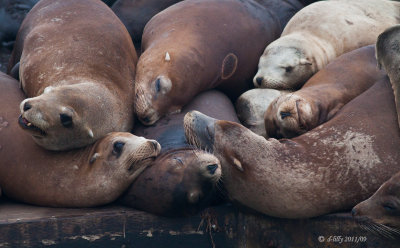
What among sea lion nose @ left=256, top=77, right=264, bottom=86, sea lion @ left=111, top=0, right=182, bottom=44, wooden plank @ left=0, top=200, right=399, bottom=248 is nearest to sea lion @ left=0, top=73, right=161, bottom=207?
wooden plank @ left=0, top=200, right=399, bottom=248

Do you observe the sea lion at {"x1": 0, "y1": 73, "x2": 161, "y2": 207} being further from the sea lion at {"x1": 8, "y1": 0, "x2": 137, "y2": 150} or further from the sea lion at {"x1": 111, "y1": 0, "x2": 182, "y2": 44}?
the sea lion at {"x1": 111, "y1": 0, "x2": 182, "y2": 44}

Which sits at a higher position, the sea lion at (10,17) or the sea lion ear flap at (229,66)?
the sea lion ear flap at (229,66)

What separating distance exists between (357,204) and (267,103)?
1.62m

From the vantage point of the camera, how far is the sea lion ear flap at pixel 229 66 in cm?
540

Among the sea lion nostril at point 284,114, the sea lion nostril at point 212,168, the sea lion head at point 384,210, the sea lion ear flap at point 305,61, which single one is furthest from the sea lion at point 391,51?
the sea lion nostril at point 212,168

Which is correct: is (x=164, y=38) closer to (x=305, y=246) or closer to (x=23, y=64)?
(x=23, y=64)

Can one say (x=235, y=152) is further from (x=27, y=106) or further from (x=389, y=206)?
(x=27, y=106)

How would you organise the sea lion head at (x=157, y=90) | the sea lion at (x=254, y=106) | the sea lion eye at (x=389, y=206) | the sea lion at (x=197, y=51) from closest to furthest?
the sea lion eye at (x=389, y=206) → the sea lion head at (x=157, y=90) → the sea lion at (x=197, y=51) → the sea lion at (x=254, y=106)

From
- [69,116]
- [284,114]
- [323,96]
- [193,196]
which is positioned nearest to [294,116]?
[284,114]

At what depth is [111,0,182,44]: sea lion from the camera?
255 inches

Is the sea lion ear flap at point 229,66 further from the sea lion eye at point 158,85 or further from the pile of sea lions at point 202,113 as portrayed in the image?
the sea lion eye at point 158,85

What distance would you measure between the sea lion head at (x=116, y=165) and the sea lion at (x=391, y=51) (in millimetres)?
1698

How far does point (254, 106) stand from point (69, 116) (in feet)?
5.47

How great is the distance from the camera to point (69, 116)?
415cm
